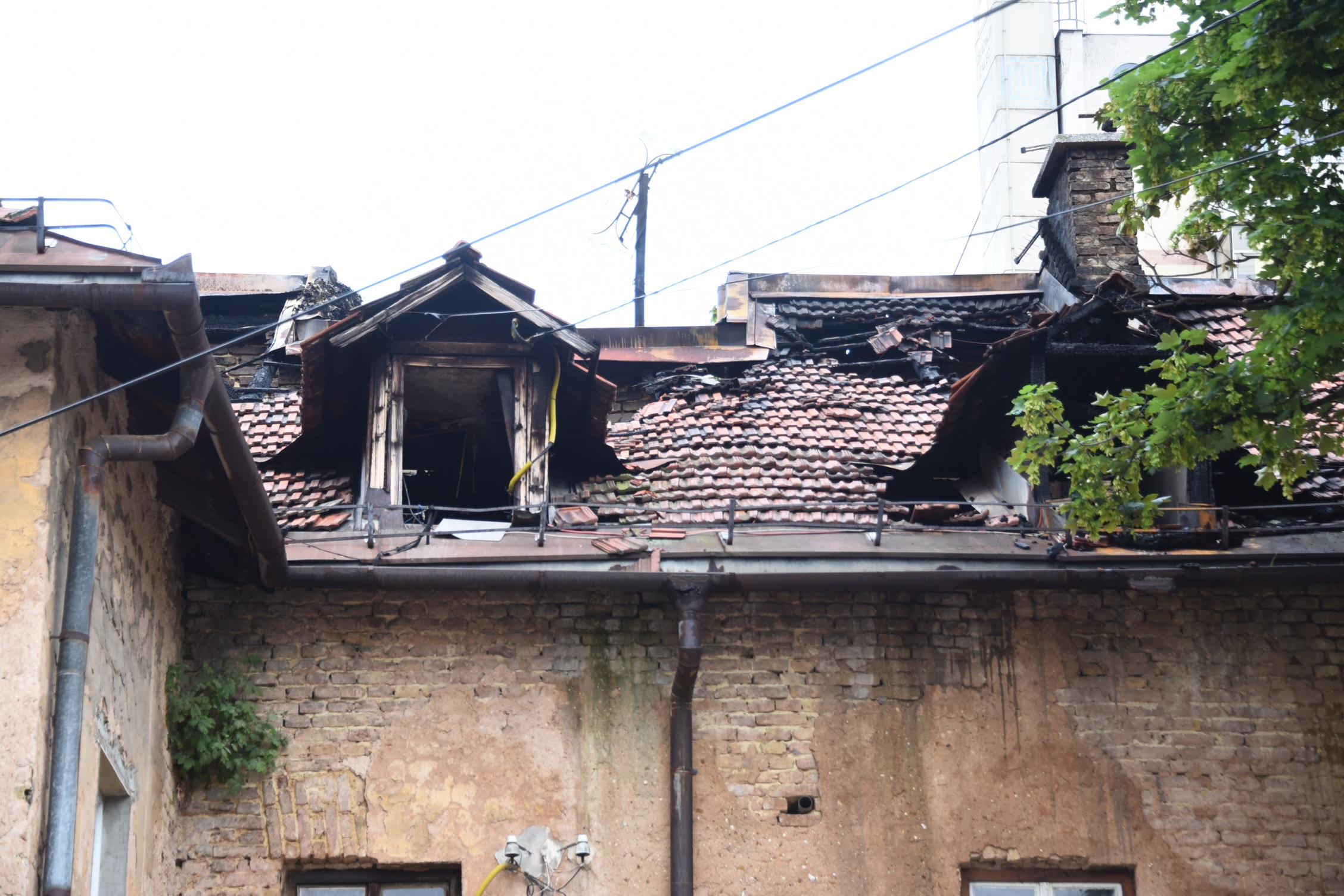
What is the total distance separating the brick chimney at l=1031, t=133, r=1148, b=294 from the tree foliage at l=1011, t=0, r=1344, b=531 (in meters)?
2.42

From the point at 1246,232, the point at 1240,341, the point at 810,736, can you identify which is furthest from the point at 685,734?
the point at 1240,341

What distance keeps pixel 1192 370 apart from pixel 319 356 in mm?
5010

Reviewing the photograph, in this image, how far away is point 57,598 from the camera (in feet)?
22.1

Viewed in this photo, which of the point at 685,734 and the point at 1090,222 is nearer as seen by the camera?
the point at 685,734

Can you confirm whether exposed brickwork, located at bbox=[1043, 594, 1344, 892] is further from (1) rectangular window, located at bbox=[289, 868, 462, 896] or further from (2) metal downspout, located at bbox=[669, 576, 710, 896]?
(1) rectangular window, located at bbox=[289, 868, 462, 896]

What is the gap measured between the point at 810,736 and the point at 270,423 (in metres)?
4.16

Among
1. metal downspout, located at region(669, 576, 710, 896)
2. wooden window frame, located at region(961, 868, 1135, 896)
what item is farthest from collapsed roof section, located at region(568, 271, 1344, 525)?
wooden window frame, located at region(961, 868, 1135, 896)

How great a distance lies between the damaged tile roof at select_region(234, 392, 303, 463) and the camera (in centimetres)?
1068

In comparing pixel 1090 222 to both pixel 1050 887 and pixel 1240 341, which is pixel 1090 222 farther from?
pixel 1050 887

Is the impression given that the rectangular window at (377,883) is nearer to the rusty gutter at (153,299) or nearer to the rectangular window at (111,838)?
the rectangular window at (111,838)

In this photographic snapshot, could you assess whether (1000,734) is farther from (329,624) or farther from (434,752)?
(329,624)

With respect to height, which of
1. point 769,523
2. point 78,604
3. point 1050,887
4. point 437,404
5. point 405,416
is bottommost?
point 1050,887

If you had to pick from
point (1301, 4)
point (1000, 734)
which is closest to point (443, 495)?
point (1000, 734)

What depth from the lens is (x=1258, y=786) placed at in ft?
31.7
